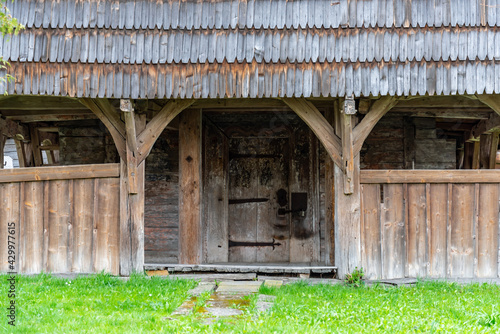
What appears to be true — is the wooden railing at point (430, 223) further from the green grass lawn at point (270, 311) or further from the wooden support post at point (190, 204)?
the wooden support post at point (190, 204)

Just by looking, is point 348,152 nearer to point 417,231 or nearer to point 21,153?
point 417,231

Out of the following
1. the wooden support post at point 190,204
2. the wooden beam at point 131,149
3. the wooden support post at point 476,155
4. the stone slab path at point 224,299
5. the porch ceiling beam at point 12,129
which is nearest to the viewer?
the stone slab path at point 224,299

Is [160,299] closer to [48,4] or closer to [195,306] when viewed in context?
[195,306]

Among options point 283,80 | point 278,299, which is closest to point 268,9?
point 283,80

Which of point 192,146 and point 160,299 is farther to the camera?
point 192,146

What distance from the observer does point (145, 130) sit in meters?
7.79

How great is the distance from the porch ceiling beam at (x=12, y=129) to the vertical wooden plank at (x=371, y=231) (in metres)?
6.07

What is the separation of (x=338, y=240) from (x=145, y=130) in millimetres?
2991

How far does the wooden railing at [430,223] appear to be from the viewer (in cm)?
771

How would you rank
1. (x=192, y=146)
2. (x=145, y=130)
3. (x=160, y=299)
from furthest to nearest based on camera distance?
(x=192, y=146) < (x=145, y=130) < (x=160, y=299)

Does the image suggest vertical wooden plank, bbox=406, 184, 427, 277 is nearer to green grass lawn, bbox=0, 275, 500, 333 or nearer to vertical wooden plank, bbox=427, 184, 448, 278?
vertical wooden plank, bbox=427, 184, 448, 278

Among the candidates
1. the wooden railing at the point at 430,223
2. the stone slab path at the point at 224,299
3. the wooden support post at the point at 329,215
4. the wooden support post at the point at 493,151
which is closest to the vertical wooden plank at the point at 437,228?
the wooden railing at the point at 430,223

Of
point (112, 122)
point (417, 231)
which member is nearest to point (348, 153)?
point (417, 231)

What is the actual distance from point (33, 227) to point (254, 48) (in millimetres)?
3881
